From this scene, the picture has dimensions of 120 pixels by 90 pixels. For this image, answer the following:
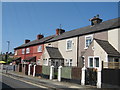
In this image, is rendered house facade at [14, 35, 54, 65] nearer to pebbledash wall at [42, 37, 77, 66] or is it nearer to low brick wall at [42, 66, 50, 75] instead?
pebbledash wall at [42, 37, 77, 66]

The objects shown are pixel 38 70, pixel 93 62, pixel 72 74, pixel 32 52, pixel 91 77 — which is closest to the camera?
pixel 91 77

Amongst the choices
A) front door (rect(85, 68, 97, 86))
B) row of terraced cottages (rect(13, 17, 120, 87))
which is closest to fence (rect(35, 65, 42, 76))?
row of terraced cottages (rect(13, 17, 120, 87))

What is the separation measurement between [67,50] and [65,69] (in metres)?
9.12

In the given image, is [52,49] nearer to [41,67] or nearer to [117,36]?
[41,67]

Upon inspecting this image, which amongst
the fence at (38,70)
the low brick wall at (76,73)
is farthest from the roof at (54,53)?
the low brick wall at (76,73)

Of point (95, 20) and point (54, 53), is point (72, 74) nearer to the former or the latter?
point (54, 53)

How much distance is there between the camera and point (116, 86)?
40.1ft

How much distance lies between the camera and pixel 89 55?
18.7 m

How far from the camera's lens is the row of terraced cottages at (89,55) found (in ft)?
46.1

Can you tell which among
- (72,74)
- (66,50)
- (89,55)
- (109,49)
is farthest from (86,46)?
(72,74)

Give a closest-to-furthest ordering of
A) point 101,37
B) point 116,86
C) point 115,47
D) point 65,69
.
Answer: point 116,86
point 65,69
point 115,47
point 101,37

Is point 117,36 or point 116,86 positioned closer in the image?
point 116,86

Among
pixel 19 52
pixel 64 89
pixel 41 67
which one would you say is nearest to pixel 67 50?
pixel 41 67

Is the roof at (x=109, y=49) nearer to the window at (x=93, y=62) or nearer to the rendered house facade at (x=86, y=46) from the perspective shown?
the rendered house facade at (x=86, y=46)
